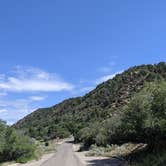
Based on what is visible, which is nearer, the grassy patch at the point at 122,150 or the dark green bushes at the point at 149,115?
the dark green bushes at the point at 149,115

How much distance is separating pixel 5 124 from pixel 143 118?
2817 cm

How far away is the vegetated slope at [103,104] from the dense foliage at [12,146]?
2275 inches

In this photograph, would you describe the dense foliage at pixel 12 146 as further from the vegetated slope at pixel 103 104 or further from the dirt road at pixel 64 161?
the vegetated slope at pixel 103 104

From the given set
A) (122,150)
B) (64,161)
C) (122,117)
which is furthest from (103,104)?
(122,117)

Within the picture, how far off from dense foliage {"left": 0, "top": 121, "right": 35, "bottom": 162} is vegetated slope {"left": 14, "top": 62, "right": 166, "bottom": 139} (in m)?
57.8

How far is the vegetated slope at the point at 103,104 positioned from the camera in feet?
432

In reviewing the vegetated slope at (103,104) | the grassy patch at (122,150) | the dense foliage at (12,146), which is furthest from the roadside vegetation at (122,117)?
the dense foliage at (12,146)

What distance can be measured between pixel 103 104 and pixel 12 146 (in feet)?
304

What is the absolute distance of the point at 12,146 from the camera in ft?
185

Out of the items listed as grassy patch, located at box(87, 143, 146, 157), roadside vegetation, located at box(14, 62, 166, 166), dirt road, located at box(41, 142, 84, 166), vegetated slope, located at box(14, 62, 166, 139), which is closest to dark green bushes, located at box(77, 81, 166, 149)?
roadside vegetation, located at box(14, 62, 166, 166)

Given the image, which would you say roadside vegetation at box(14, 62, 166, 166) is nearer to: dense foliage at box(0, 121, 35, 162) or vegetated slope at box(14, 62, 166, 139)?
vegetated slope at box(14, 62, 166, 139)

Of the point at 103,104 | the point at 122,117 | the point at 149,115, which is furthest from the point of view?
the point at 103,104

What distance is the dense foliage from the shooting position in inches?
2226

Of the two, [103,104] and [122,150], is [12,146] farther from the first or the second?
[103,104]
